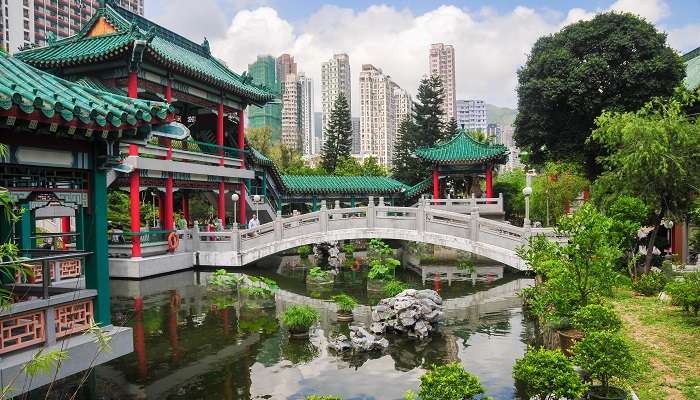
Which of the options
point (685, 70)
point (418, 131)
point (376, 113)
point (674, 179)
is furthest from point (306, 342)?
point (376, 113)

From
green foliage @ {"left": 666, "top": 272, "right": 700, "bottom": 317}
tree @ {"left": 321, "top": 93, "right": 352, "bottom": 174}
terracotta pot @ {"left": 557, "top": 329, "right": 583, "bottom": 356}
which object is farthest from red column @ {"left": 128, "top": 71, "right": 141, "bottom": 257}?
tree @ {"left": 321, "top": 93, "right": 352, "bottom": 174}

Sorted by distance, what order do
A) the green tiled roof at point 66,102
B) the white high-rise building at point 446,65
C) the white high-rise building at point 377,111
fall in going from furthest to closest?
the white high-rise building at point 446,65 → the white high-rise building at point 377,111 → the green tiled roof at point 66,102

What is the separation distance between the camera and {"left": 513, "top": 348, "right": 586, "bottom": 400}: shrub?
5.46 meters

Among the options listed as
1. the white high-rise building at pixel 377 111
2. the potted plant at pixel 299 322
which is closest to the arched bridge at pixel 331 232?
the potted plant at pixel 299 322

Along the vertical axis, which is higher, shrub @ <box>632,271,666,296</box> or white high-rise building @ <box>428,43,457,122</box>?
white high-rise building @ <box>428,43,457,122</box>

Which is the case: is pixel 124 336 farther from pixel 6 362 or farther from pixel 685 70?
pixel 685 70

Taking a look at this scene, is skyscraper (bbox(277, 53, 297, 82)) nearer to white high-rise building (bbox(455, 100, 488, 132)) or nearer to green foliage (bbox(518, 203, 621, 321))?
white high-rise building (bbox(455, 100, 488, 132))

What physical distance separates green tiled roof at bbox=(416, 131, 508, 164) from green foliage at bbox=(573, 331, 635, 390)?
21.3 meters

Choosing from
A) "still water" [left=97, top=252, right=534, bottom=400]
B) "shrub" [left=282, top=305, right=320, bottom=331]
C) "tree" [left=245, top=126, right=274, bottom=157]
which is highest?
"tree" [left=245, top=126, right=274, bottom=157]

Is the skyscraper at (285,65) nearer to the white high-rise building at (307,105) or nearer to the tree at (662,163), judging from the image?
the white high-rise building at (307,105)

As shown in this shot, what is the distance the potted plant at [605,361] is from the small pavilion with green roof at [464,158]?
21251 mm

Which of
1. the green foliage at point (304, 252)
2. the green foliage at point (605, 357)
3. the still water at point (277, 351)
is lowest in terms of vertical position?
the still water at point (277, 351)

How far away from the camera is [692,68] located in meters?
27.4

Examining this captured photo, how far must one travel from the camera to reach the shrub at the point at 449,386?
5133mm
